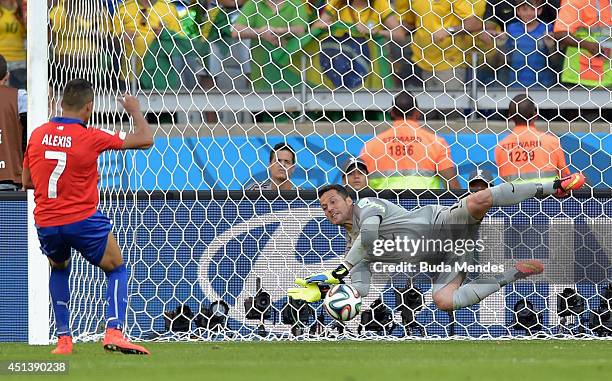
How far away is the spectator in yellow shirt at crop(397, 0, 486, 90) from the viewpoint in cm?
995

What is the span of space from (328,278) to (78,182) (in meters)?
2.03

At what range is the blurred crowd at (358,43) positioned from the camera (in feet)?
31.9

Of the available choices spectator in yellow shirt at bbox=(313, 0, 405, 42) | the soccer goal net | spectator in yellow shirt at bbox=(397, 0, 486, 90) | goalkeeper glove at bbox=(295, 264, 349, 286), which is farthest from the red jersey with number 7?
spectator in yellow shirt at bbox=(397, 0, 486, 90)

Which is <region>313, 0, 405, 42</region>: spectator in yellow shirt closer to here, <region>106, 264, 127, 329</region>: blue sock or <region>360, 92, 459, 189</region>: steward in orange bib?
<region>360, 92, 459, 189</region>: steward in orange bib

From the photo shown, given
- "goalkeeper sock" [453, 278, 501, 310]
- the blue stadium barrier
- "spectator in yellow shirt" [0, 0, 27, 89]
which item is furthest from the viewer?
"spectator in yellow shirt" [0, 0, 27, 89]

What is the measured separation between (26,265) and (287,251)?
184 centimetres

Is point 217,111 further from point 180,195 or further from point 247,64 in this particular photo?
point 180,195

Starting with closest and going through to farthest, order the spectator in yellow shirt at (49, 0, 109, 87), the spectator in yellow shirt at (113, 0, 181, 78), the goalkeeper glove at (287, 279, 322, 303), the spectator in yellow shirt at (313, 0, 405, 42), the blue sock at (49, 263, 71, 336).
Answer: the blue sock at (49, 263, 71, 336) < the goalkeeper glove at (287, 279, 322, 303) < the spectator in yellow shirt at (49, 0, 109, 87) < the spectator in yellow shirt at (113, 0, 181, 78) < the spectator in yellow shirt at (313, 0, 405, 42)

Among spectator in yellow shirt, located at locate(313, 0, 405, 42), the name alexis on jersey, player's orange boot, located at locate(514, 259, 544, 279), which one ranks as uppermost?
spectator in yellow shirt, located at locate(313, 0, 405, 42)

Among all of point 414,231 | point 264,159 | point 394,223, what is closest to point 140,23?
point 264,159

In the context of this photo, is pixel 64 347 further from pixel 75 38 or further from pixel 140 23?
pixel 140 23

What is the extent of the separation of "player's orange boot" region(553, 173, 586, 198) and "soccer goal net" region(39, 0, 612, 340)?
613 mm

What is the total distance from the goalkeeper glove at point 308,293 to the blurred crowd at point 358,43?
2235mm

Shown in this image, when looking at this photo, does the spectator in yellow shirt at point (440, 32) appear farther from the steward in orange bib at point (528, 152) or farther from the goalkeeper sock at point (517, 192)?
the goalkeeper sock at point (517, 192)
